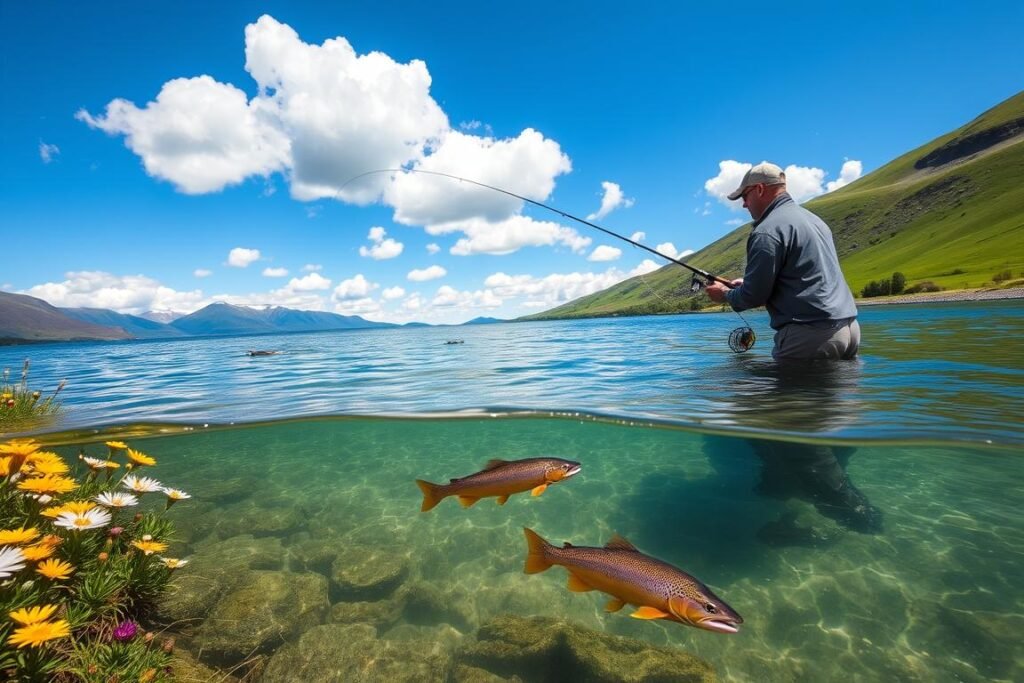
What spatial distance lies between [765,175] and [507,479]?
6445 mm

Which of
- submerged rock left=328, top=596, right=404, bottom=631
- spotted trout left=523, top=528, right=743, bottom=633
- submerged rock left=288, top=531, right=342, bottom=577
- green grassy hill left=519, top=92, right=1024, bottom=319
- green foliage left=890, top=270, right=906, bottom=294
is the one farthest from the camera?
green grassy hill left=519, top=92, right=1024, bottom=319

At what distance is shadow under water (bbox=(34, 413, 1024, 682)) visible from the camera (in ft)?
17.6

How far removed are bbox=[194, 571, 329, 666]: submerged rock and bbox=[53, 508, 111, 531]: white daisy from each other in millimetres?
3073

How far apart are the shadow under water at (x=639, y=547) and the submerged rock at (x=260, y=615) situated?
0.09ft

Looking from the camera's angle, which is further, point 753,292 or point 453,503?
point 453,503

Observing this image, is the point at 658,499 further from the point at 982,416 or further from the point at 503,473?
the point at 503,473

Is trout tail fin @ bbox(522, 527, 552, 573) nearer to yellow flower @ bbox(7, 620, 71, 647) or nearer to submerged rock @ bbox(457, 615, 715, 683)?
submerged rock @ bbox(457, 615, 715, 683)

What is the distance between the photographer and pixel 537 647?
5.61 meters

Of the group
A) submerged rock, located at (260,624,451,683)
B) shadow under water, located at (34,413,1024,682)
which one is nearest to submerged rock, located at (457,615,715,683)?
shadow under water, located at (34,413,1024,682)

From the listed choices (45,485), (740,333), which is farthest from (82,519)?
(740,333)

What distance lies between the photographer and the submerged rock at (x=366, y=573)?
23.7 feet

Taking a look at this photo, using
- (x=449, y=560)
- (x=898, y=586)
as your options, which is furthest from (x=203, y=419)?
(x=898, y=586)

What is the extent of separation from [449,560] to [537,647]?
297cm

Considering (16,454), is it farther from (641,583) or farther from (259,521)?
(259,521)
